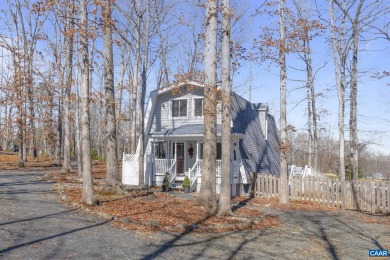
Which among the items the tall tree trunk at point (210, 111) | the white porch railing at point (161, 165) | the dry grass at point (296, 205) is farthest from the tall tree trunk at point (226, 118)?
the white porch railing at point (161, 165)

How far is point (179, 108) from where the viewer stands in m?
21.2

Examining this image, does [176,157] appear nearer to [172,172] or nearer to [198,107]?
[172,172]

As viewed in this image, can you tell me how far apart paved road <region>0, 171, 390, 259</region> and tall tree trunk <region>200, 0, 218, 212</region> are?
2.64m

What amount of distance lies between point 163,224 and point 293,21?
38.5ft

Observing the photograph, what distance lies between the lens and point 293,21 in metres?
16.4

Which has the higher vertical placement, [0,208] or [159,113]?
[159,113]

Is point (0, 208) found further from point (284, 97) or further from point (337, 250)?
point (284, 97)

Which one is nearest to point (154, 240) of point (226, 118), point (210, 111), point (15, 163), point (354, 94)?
point (226, 118)

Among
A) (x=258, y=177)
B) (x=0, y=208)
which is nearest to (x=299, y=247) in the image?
(x=0, y=208)

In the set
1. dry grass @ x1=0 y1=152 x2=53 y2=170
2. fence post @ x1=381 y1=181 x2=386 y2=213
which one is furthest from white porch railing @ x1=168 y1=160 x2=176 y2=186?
dry grass @ x1=0 y1=152 x2=53 y2=170

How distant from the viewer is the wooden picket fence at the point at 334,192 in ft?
46.1

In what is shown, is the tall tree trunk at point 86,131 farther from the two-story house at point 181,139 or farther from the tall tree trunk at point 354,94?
the tall tree trunk at point 354,94

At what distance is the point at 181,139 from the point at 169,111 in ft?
6.79

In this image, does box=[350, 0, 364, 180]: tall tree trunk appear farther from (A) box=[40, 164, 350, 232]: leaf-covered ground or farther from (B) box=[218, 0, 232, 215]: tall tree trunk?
(B) box=[218, 0, 232, 215]: tall tree trunk
